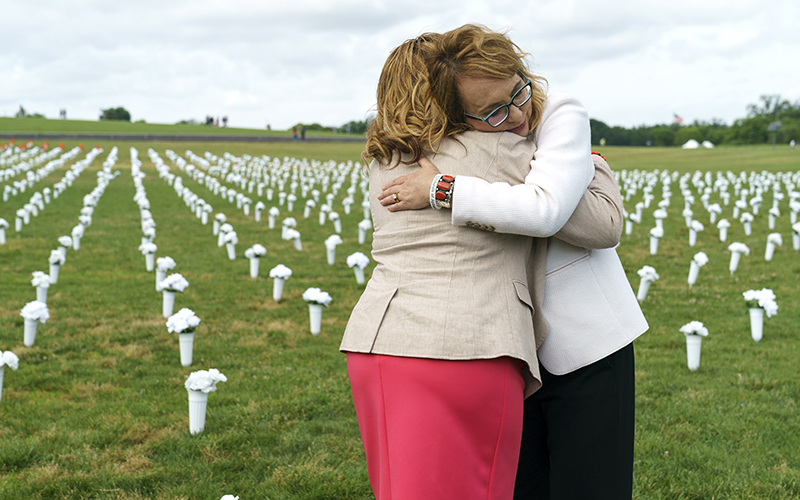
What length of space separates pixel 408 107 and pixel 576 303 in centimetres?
90

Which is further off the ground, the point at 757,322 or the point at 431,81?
the point at 431,81

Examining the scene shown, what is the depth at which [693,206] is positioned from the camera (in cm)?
2312

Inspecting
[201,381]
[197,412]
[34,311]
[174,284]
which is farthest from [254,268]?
[201,381]

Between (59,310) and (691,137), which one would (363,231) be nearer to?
(59,310)

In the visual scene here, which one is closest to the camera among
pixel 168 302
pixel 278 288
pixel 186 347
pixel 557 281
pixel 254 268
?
pixel 557 281

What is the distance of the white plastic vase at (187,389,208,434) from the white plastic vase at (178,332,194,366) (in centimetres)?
180

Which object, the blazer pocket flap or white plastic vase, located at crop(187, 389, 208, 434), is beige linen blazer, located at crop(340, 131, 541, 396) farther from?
white plastic vase, located at crop(187, 389, 208, 434)

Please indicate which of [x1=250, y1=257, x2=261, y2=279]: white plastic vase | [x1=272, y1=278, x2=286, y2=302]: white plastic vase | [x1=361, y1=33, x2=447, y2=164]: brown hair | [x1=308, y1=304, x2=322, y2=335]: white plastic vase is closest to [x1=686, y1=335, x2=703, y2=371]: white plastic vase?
[x1=308, y1=304, x2=322, y2=335]: white plastic vase

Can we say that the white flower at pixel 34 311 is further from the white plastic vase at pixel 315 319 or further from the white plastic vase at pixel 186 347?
the white plastic vase at pixel 315 319

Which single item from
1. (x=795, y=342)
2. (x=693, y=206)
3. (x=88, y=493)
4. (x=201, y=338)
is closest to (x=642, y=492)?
(x=88, y=493)

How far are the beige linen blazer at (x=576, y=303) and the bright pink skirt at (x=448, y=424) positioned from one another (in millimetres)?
287

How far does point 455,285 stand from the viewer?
6.46ft

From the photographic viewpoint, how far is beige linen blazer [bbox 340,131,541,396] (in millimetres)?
1946

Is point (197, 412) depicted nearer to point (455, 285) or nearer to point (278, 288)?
point (455, 285)
